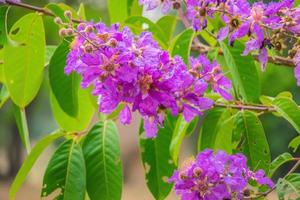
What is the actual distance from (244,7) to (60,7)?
1.42 ft

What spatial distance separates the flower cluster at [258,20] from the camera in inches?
37.6

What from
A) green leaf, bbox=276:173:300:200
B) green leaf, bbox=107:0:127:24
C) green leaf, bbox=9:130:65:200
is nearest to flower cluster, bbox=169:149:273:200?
green leaf, bbox=276:173:300:200

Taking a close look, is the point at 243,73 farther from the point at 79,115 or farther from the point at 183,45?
the point at 79,115

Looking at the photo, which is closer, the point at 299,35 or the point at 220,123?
the point at 299,35

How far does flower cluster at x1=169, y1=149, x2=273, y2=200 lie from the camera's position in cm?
97

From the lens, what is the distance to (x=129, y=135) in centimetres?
1537

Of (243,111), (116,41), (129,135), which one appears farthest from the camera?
(129,135)

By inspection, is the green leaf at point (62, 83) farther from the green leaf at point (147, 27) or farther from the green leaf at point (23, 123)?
the green leaf at point (147, 27)

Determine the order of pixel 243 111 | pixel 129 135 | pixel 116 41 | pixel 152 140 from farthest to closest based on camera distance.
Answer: pixel 129 135 < pixel 152 140 < pixel 243 111 < pixel 116 41

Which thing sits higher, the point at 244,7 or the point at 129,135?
the point at 244,7

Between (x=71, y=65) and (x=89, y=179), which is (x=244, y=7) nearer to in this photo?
(x=71, y=65)

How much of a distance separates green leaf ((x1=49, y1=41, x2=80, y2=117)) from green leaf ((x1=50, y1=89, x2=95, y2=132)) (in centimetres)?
12

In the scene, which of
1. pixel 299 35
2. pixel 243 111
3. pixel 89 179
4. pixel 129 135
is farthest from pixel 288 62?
pixel 129 135

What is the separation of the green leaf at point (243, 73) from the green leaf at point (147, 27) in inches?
7.4
